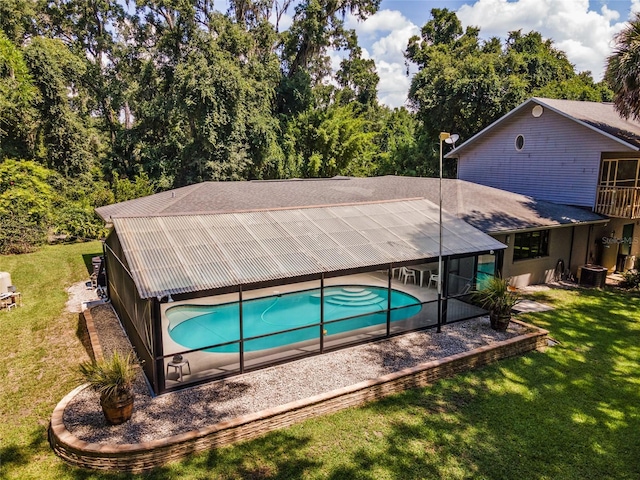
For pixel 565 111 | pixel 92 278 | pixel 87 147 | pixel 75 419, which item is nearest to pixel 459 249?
pixel 75 419

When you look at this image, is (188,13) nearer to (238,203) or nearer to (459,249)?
(238,203)

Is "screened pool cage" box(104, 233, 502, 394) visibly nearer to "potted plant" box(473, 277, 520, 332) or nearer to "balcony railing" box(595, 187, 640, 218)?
"potted plant" box(473, 277, 520, 332)

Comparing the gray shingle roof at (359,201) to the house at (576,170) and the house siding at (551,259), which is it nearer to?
the house siding at (551,259)

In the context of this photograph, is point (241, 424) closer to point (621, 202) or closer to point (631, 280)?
point (631, 280)

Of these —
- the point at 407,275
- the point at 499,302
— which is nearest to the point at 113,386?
the point at 499,302

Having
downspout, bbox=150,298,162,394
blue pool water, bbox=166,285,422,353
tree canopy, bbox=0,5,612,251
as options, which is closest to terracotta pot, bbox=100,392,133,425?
downspout, bbox=150,298,162,394

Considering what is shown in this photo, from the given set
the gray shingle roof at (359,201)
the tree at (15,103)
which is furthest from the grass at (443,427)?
the tree at (15,103)

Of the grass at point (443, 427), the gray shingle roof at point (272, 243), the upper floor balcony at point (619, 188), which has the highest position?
the upper floor balcony at point (619, 188)

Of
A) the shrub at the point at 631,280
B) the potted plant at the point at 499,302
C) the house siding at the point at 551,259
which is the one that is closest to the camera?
the potted plant at the point at 499,302
